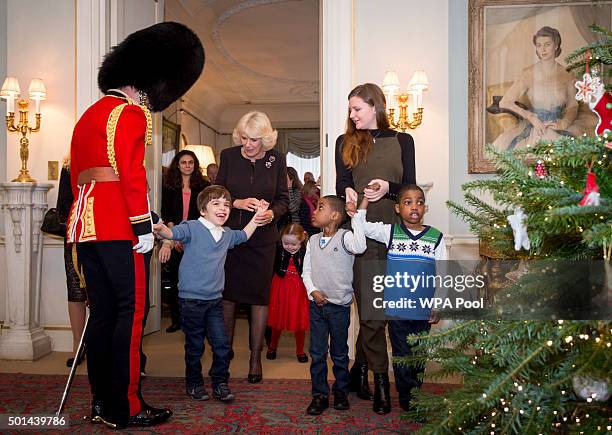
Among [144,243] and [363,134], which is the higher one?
[363,134]

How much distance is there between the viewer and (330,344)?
8.73 ft

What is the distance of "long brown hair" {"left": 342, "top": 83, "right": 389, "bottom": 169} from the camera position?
2738 mm

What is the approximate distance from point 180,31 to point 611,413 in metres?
2.24

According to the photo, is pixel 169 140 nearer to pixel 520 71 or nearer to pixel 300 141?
pixel 300 141

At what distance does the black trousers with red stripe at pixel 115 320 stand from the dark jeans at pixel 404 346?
3.59 feet

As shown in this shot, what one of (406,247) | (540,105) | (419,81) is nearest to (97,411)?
(406,247)

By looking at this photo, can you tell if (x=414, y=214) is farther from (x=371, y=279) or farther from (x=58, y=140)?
(x=58, y=140)

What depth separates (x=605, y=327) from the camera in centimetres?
105

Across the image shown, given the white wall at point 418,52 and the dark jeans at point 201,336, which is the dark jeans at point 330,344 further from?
the white wall at point 418,52

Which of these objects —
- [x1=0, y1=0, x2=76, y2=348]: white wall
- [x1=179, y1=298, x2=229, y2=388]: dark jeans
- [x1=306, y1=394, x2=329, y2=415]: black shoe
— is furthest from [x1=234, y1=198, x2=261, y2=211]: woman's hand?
[x1=0, y1=0, x2=76, y2=348]: white wall

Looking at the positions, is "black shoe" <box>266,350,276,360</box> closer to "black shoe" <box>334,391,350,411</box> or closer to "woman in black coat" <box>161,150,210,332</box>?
"woman in black coat" <box>161,150,210,332</box>

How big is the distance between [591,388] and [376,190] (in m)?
1.62

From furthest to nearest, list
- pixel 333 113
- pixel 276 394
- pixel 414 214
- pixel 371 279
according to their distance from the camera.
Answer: pixel 333 113 < pixel 276 394 < pixel 371 279 < pixel 414 214

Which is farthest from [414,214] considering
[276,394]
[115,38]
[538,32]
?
[115,38]
